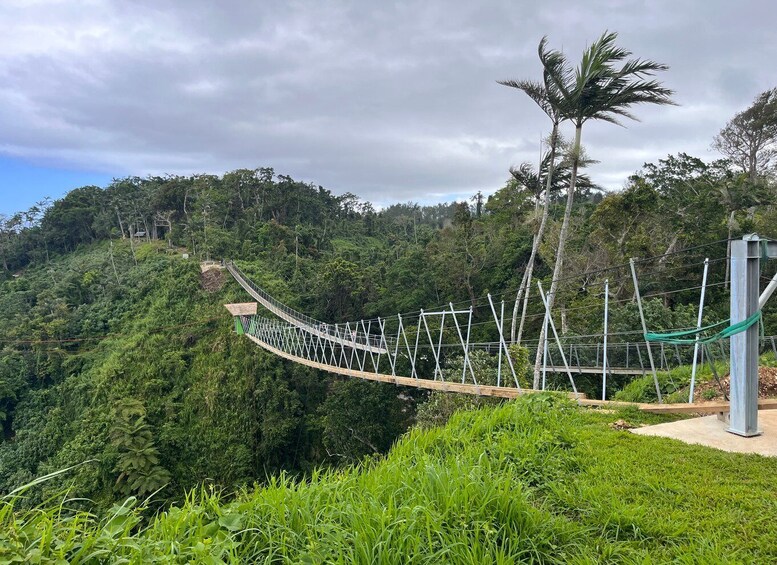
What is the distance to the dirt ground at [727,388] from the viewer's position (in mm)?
3432

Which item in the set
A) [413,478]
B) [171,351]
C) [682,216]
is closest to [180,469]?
[171,351]

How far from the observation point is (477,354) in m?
7.99

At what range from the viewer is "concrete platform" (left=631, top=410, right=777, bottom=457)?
7.10 feet

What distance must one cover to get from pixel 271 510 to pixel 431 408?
5.79m

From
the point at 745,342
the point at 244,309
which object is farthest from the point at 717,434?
the point at 244,309

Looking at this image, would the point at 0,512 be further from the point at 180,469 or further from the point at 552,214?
the point at 552,214

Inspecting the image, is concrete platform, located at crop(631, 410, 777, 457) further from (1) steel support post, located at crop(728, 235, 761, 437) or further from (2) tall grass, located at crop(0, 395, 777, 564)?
(2) tall grass, located at crop(0, 395, 777, 564)

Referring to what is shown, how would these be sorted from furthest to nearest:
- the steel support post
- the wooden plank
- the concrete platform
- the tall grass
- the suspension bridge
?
the wooden plank
the suspension bridge
the steel support post
the concrete platform
the tall grass

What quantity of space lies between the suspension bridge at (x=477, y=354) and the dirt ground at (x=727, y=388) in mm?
355

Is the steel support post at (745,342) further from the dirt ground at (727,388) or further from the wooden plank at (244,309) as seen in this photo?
the wooden plank at (244,309)

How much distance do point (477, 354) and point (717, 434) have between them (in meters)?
5.65

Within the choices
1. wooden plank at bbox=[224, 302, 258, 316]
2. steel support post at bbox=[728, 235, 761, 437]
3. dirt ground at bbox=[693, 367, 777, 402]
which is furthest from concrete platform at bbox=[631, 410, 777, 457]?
wooden plank at bbox=[224, 302, 258, 316]

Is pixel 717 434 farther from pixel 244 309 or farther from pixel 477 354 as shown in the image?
pixel 244 309

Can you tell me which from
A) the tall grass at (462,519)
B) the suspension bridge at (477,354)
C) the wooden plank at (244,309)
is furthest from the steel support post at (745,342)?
the wooden plank at (244,309)
